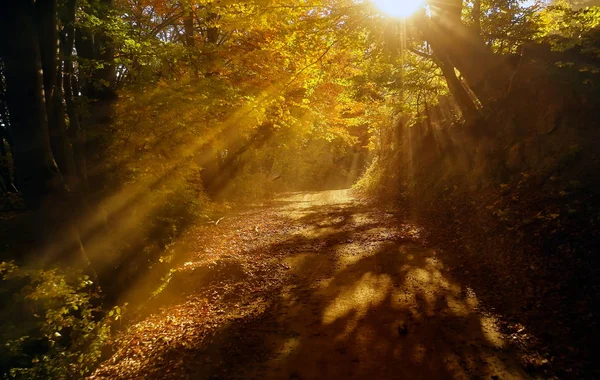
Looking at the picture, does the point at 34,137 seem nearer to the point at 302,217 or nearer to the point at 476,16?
the point at 302,217

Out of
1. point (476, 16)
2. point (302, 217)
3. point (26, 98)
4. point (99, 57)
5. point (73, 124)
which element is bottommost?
point (302, 217)

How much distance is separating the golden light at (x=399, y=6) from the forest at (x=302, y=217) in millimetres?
53

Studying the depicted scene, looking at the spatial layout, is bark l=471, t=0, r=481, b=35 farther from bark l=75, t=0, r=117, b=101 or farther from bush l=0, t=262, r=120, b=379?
bush l=0, t=262, r=120, b=379

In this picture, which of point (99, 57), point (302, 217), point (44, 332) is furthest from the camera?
point (302, 217)

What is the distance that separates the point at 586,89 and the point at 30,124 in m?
12.4

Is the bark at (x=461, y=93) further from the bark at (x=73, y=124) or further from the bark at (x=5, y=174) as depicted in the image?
the bark at (x=5, y=174)

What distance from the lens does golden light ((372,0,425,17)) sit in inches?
402

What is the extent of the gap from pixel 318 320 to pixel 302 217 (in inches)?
353

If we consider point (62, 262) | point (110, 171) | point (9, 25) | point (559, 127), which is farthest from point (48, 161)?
point (559, 127)

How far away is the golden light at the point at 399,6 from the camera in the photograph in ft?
33.5

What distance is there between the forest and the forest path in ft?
0.15

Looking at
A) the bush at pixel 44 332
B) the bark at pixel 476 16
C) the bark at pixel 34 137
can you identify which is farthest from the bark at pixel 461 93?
the bush at pixel 44 332

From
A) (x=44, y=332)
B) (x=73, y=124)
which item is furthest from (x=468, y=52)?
(x=44, y=332)

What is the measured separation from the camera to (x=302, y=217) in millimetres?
14703
